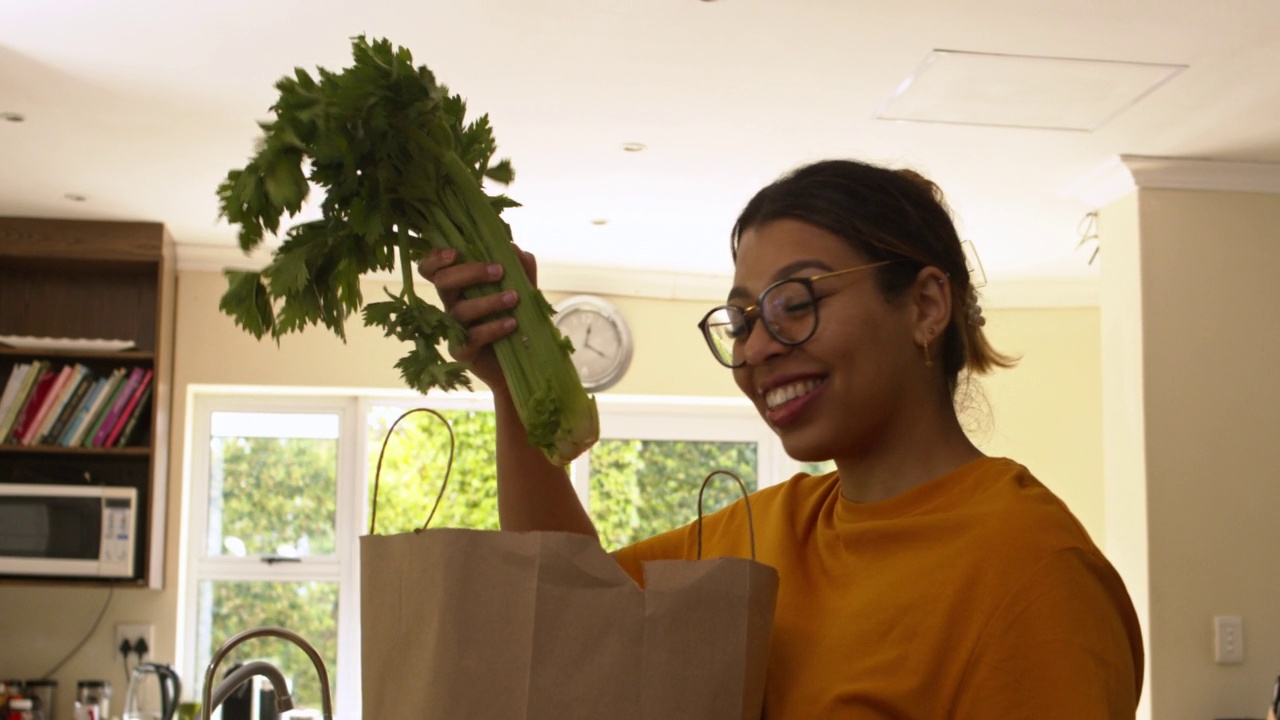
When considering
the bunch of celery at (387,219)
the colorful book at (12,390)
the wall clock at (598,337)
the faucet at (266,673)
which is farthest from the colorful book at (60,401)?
the bunch of celery at (387,219)

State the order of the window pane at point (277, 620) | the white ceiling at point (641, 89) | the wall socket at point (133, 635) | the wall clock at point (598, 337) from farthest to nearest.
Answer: the wall clock at point (598, 337) → the window pane at point (277, 620) → the wall socket at point (133, 635) → the white ceiling at point (641, 89)

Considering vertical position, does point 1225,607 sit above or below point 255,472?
below

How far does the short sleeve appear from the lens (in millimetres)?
871

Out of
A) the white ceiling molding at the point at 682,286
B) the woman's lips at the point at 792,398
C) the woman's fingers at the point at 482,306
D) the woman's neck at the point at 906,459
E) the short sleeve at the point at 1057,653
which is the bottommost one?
the short sleeve at the point at 1057,653

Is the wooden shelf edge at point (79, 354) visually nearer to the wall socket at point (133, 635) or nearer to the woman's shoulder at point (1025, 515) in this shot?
the wall socket at point (133, 635)

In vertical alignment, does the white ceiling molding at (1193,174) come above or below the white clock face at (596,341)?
above

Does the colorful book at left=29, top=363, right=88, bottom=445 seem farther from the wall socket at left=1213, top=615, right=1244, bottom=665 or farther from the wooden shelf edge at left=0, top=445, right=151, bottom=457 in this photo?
the wall socket at left=1213, top=615, right=1244, bottom=665

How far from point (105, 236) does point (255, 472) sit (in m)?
1.09

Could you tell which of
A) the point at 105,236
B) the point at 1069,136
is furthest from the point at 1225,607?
the point at 105,236

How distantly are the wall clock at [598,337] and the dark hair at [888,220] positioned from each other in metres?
3.98

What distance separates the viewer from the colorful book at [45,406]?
14.8ft

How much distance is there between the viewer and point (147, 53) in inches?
117

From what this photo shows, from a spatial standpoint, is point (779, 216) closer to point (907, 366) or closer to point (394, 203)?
point (907, 366)

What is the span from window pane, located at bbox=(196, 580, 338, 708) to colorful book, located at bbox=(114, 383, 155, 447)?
0.72 meters
